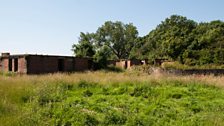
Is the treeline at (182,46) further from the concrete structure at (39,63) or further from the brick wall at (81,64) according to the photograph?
the concrete structure at (39,63)

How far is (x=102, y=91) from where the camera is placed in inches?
616

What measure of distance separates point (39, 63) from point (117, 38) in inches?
2061

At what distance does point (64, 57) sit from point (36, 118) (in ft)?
90.7

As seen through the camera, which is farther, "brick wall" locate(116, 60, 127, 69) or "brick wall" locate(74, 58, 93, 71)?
"brick wall" locate(116, 60, 127, 69)

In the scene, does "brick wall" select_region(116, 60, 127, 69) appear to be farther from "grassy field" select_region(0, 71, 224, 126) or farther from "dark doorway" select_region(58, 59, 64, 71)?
"grassy field" select_region(0, 71, 224, 126)

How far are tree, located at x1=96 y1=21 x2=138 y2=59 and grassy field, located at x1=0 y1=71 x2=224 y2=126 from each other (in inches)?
2526

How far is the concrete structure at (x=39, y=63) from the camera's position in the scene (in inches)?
1269

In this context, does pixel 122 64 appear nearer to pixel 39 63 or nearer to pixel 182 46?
pixel 182 46

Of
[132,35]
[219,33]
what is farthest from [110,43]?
[219,33]

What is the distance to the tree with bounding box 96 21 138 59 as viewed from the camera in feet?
274

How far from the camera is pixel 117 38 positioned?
84.1 m

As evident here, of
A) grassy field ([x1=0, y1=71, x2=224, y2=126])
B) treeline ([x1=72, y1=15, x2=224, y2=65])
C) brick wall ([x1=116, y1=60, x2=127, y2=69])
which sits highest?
treeline ([x1=72, y1=15, x2=224, y2=65])

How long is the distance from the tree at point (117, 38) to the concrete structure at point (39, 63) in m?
44.2

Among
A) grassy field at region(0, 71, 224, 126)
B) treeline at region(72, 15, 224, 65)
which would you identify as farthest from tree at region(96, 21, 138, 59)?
grassy field at region(0, 71, 224, 126)
